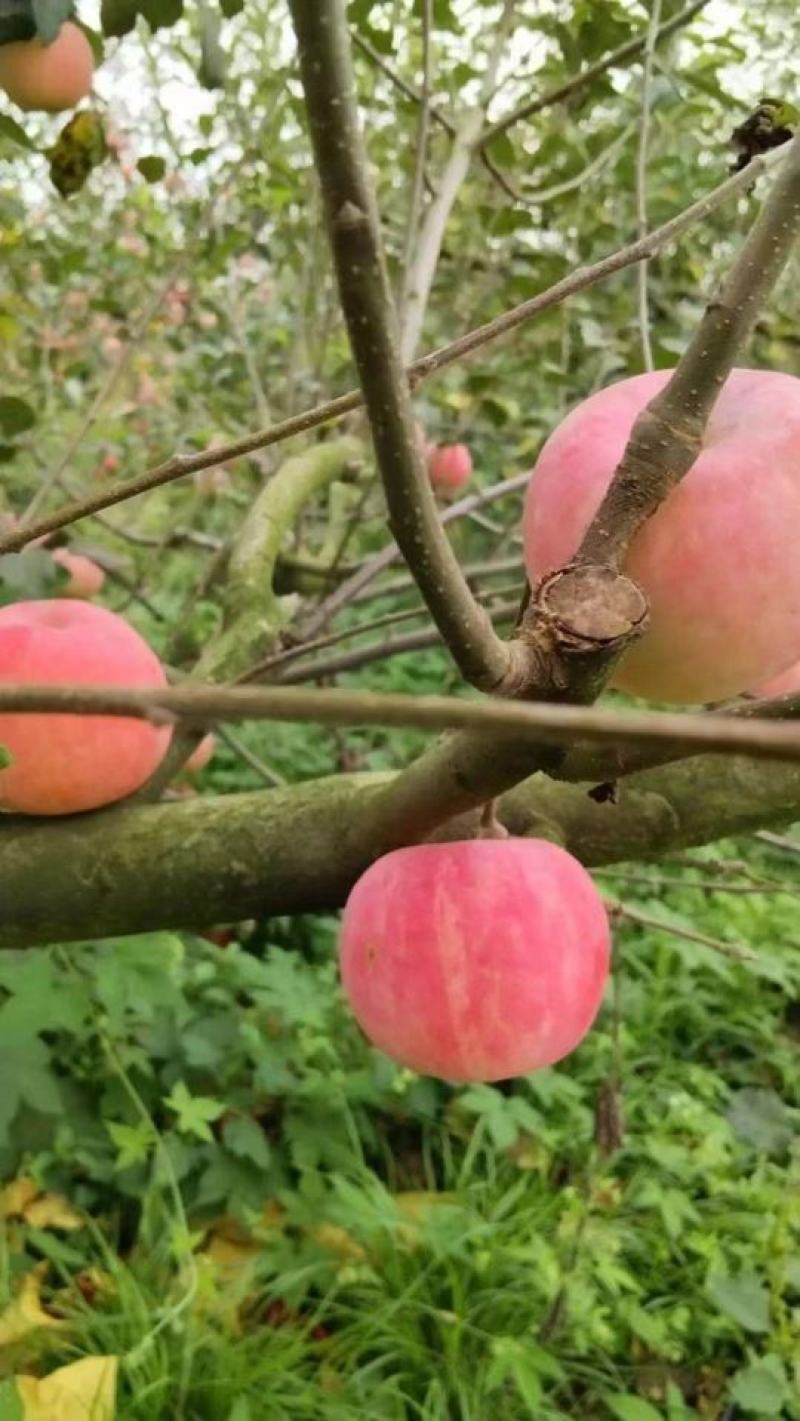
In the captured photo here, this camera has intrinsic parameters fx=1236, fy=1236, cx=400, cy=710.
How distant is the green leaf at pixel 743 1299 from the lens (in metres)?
1.51

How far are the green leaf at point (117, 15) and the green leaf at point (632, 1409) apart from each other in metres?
1.49

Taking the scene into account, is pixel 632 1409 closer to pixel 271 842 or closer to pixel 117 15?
pixel 271 842

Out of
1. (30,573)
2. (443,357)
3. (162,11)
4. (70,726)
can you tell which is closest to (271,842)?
(70,726)

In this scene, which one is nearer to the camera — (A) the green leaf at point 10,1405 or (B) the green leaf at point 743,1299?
(A) the green leaf at point 10,1405

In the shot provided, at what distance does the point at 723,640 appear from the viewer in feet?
1.77

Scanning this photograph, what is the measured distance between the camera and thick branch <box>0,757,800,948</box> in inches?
33.0

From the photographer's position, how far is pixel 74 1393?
1.35 metres

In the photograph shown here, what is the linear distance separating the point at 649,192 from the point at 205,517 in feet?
5.42

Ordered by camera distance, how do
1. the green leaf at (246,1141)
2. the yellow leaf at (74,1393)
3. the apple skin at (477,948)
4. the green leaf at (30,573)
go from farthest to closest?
the green leaf at (246,1141)
the yellow leaf at (74,1393)
the green leaf at (30,573)
the apple skin at (477,948)

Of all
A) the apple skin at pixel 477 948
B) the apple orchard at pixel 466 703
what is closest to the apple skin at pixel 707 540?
the apple orchard at pixel 466 703

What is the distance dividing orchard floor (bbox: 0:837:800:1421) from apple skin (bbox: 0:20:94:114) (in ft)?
2.76

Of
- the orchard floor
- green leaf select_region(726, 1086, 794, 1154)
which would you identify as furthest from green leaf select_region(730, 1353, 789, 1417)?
green leaf select_region(726, 1086, 794, 1154)

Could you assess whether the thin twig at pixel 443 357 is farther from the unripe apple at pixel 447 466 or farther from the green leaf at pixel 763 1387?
the unripe apple at pixel 447 466

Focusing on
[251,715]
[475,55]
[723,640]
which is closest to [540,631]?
[723,640]
